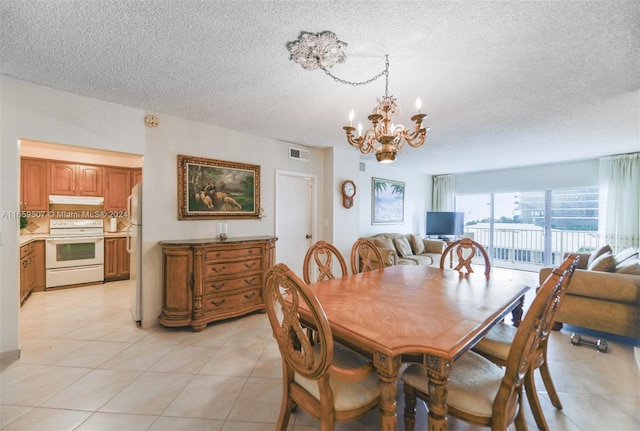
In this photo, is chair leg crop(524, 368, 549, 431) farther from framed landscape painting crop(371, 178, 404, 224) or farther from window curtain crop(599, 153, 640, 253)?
window curtain crop(599, 153, 640, 253)

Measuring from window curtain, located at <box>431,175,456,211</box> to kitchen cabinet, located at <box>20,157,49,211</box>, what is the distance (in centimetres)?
837

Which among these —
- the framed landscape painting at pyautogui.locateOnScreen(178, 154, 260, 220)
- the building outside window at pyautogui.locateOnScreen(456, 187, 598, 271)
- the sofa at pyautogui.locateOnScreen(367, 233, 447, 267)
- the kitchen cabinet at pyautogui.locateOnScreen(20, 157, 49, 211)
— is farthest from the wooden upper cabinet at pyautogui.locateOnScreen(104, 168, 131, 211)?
the building outside window at pyautogui.locateOnScreen(456, 187, 598, 271)

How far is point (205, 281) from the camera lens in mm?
2920

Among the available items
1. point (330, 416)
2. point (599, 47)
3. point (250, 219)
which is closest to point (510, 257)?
point (599, 47)

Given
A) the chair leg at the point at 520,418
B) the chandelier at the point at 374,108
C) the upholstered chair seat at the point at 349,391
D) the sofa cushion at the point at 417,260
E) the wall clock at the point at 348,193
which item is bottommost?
the chair leg at the point at 520,418

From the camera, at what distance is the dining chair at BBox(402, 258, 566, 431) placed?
3.51ft

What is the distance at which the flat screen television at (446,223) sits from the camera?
6.34 meters

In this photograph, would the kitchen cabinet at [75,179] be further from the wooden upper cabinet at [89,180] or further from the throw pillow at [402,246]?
the throw pillow at [402,246]

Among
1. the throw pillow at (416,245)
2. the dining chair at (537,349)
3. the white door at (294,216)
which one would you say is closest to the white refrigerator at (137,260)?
the white door at (294,216)

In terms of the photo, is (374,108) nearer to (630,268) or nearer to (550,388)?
(550,388)

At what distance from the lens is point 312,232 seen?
4.45 meters

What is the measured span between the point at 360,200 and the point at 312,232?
1336 mm

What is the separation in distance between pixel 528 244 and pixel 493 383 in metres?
6.56

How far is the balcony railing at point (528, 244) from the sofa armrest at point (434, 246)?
143cm
